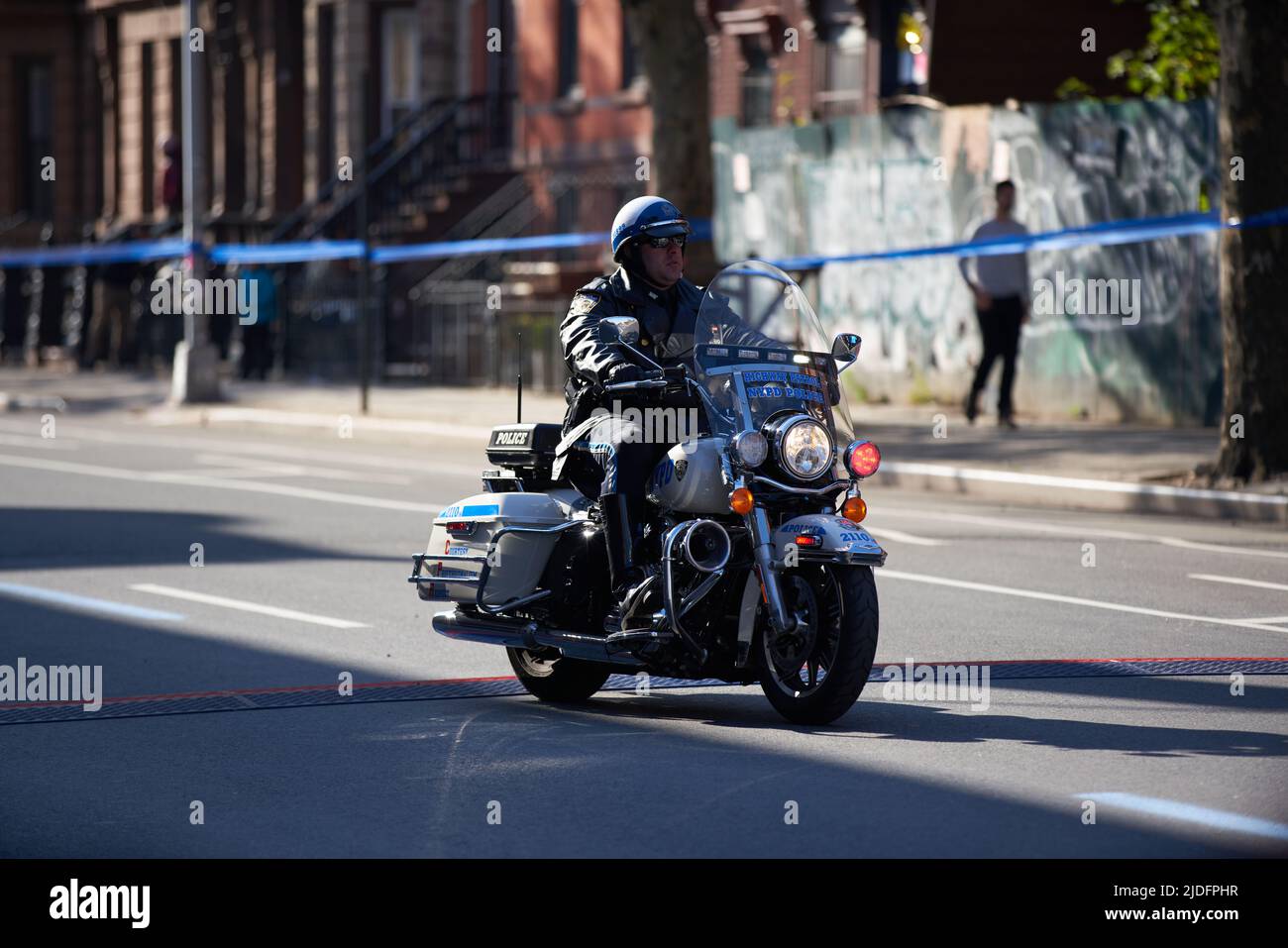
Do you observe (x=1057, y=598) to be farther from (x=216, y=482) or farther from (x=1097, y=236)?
(x=216, y=482)

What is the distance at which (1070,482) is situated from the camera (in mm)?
15992

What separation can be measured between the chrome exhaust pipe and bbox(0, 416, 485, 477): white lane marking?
9.27 m

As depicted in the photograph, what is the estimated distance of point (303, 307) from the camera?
31.2 m

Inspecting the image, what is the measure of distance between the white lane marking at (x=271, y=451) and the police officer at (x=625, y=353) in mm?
9767

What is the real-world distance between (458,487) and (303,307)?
14.9 m

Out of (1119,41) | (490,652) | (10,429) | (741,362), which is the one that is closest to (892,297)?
(1119,41)

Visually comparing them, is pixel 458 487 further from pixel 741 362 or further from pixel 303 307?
pixel 303 307

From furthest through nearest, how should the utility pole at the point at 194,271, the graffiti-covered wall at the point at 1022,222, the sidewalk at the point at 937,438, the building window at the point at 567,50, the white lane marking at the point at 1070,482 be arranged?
the building window at the point at 567,50
the utility pole at the point at 194,271
the graffiti-covered wall at the point at 1022,222
the sidewalk at the point at 937,438
the white lane marking at the point at 1070,482

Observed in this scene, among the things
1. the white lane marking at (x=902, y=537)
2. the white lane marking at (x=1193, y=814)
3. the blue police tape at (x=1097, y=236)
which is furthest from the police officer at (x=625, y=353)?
the blue police tape at (x=1097, y=236)

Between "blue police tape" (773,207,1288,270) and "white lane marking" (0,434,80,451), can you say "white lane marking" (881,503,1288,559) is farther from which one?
"white lane marking" (0,434,80,451)

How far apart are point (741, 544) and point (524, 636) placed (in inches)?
39.3

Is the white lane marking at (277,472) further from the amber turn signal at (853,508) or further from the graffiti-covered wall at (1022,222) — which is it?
the amber turn signal at (853,508)

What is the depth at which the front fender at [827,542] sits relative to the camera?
739cm

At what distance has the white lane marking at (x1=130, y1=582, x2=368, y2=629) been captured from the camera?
34.1 feet
